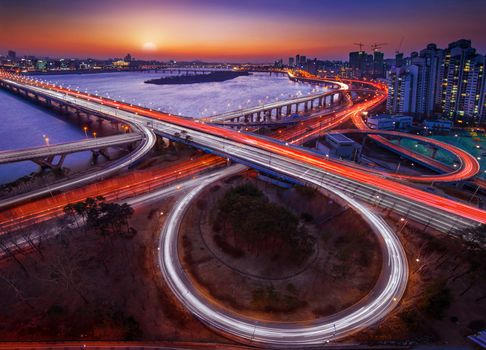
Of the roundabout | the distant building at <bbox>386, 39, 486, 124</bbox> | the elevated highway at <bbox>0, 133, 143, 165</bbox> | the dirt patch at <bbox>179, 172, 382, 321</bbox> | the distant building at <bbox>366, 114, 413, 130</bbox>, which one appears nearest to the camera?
the roundabout

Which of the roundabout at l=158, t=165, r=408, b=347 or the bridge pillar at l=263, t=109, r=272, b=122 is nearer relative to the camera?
the roundabout at l=158, t=165, r=408, b=347

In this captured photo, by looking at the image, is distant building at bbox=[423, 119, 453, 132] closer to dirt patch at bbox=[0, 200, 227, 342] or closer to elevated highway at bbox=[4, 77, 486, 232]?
elevated highway at bbox=[4, 77, 486, 232]

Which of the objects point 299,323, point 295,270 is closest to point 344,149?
point 295,270

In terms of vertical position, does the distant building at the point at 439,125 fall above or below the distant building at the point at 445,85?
below

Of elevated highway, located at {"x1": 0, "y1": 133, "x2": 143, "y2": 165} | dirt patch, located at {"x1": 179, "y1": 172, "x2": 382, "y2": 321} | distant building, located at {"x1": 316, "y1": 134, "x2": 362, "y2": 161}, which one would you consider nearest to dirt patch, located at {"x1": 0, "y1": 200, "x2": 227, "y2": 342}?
dirt patch, located at {"x1": 179, "y1": 172, "x2": 382, "y2": 321}

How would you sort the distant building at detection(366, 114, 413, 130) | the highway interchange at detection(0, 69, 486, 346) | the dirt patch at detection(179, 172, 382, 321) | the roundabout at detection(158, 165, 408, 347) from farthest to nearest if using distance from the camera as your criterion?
the distant building at detection(366, 114, 413, 130)
the dirt patch at detection(179, 172, 382, 321)
the highway interchange at detection(0, 69, 486, 346)
the roundabout at detection(158, 165, 408, 347)

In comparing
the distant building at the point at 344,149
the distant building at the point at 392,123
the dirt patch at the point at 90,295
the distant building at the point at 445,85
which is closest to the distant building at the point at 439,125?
the distant building at the point at 392,123

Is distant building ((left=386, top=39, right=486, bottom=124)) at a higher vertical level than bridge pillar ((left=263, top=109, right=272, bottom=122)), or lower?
higher

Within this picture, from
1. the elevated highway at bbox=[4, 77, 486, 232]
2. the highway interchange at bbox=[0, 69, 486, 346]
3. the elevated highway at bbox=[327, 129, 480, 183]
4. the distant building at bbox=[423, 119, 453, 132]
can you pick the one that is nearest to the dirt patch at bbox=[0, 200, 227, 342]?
the highway interchange at bbox=[0, 69, 486, 346]

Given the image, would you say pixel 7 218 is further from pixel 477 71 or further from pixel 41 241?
pixel 477 71

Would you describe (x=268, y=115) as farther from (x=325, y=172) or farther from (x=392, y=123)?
(x=325, y=172)

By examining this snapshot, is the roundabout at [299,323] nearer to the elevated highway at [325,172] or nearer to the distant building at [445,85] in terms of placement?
the elevated highway at [325,172]

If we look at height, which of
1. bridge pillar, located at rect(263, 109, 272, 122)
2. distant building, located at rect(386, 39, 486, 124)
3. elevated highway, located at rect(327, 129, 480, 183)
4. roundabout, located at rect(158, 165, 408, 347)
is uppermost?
distant building, located at rect(386, 39, 486, 124)

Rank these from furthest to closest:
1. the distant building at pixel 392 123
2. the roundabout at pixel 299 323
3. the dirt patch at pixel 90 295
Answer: the distant building at pixel 392 123 → the roundabout at pixel 299 323 → the dirt patch at pixel 90 295
